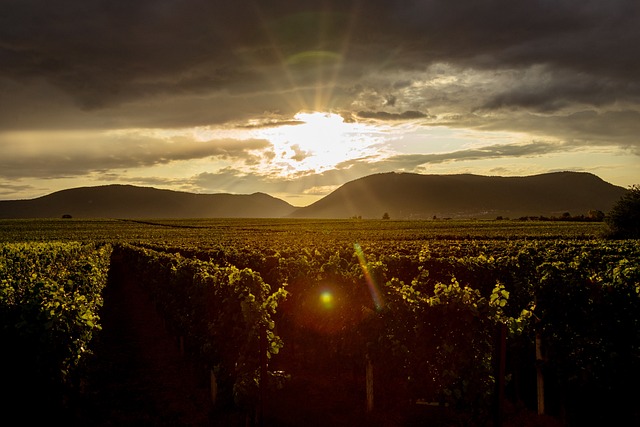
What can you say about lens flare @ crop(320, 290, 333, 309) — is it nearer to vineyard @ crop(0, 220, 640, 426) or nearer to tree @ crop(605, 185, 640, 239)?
vineyard @ crop(0, 220, 640, 426)

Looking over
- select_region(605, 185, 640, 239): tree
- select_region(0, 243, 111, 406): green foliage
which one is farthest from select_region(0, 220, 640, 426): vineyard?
select_region(605, 185, 640, 239): tree

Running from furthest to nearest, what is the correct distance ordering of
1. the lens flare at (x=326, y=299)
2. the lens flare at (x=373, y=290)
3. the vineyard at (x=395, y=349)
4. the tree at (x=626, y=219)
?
the tree at (x=626, y=219) → the lens flare at (x=326, y=299) → the lens flare at (x=373, y=290) → the vineyard at (x=395, y=349)

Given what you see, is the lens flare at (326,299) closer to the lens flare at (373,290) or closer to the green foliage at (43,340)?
the lens flare at (373,290)

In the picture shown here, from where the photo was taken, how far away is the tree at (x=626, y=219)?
68.5 meters

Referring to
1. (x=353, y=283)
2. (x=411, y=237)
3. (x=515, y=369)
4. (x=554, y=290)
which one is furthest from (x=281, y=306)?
(x=411, y=237)

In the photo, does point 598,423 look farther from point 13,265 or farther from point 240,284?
point 13,265

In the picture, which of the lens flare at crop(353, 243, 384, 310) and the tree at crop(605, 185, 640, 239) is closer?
the lens flare at crop(353, 243, 384, 310)

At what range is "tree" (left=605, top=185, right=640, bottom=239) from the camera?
225 ft

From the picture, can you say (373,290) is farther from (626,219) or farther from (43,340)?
(626,219)

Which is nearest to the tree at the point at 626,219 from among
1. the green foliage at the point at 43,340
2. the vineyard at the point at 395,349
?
the vineyard at the point at 395,349

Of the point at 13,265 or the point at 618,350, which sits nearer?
the point at 618,350

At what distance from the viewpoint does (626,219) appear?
228 feet

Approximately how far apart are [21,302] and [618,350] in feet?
41.9

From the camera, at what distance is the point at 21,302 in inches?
437
